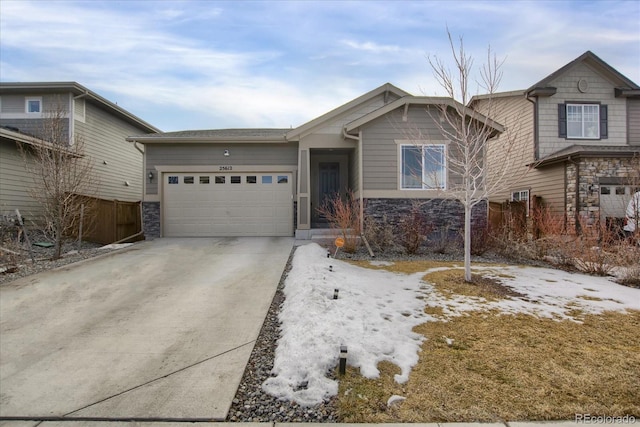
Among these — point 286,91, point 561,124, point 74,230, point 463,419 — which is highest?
point 286,91

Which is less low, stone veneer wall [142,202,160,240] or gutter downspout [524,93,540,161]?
gutter downspout [524,93,540,161]

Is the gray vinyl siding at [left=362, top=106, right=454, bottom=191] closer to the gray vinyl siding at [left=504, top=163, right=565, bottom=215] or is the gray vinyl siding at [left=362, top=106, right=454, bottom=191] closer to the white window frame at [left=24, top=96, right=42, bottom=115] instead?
the gray vinyl siding at [left=504, top=163, right=565, bottom=215]

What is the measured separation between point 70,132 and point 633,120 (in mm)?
22103

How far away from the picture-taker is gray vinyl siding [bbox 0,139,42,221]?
11.2 m

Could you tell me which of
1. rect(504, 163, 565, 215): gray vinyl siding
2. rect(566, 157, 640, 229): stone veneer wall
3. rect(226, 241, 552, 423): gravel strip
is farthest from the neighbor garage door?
rect(566, 157, 640, 229): stone veneer wall

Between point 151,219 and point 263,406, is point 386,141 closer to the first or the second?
point 151,219

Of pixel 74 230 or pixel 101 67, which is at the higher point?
pixel 101 67

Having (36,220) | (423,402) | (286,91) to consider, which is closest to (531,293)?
(423,402)

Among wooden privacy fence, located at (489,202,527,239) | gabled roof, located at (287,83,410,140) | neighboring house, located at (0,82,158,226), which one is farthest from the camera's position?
gabled roof, located at (287,83,410,140)

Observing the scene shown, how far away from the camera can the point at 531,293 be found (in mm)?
5758

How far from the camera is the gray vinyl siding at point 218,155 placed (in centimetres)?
1247

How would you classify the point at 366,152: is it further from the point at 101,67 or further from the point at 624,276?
the point at 101,67

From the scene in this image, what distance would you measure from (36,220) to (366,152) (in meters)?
11.5

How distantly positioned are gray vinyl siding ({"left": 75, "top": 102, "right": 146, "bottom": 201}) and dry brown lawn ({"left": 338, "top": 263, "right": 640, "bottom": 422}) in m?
14.5
